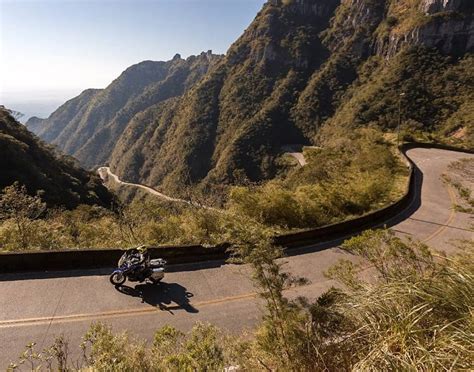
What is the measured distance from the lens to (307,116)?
120 metres

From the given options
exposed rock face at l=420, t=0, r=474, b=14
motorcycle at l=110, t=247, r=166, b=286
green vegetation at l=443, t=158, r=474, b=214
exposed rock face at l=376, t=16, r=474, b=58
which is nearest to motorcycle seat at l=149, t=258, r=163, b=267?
motorcycle at l=110, t=247, r=166, b=286

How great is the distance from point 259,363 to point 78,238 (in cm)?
1130

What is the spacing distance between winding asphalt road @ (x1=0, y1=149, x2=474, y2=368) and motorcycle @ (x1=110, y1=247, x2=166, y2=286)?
306 mm

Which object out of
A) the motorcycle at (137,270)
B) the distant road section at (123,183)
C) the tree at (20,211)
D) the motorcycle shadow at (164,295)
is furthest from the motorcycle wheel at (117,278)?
the distant road section at (123,183)

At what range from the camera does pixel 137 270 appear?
1096 cm

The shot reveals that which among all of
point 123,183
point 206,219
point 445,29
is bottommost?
point 123,183

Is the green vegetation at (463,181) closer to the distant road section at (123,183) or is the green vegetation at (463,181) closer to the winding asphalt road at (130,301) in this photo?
the winding asphalt road at (130,301)

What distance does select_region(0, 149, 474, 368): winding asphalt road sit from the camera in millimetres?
8938

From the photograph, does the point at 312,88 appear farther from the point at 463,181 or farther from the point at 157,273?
the point at 157,273

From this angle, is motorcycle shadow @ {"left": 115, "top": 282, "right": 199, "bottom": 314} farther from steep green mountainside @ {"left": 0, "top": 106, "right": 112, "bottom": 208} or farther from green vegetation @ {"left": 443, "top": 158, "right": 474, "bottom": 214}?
steep green mountainside @ {"left": 0, "top": 106, "right": 112, "bottom": 208}

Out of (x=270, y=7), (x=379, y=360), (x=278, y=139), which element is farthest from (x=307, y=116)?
(x=379, y=360)

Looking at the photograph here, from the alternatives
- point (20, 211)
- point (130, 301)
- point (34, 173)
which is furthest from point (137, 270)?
point (34, 173)

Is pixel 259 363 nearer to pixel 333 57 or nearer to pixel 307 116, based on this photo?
pixel 307 116

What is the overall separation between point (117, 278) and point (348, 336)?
313 inches
